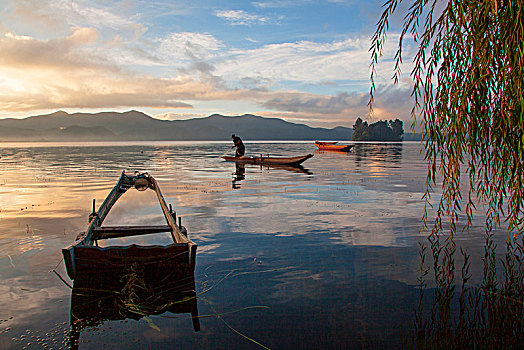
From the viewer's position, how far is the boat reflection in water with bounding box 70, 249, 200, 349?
669cm

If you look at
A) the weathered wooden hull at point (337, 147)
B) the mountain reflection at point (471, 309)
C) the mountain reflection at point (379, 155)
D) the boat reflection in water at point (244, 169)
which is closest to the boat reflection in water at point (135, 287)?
the mountain reflection at point (471, 309)

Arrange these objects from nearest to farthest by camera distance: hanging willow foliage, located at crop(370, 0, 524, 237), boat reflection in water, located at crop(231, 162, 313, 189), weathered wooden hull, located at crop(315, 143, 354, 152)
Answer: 1. hanging willow foliage, located at crop(370, 0, 524, 237)
2. boat reflection in water, located at crop(231, 162, 313, 189)
3. weathered wooden hull, located at crop(315, 143, 354, 152)

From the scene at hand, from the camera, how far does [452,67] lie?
602 cm

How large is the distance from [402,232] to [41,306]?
32.5ft

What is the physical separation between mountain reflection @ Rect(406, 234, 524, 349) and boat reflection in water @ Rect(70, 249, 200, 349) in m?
3.92

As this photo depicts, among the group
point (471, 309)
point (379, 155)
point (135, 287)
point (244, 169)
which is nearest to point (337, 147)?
point (379, 155)

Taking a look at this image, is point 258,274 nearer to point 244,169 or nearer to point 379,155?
point 244,169

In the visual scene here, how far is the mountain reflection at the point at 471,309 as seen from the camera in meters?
5.73

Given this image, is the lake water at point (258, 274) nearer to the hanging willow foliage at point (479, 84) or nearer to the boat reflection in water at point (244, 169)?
the hanging willow foliage at point (479, 84)

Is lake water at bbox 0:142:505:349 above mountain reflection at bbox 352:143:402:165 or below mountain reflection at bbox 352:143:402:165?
below

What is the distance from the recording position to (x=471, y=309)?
22.0ft

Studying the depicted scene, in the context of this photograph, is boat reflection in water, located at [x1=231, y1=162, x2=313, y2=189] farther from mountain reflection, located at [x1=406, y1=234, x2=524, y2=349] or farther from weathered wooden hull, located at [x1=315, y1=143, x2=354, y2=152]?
weathered wooden hull, located at [x1=315, y1=143, x2=354, y2=152]

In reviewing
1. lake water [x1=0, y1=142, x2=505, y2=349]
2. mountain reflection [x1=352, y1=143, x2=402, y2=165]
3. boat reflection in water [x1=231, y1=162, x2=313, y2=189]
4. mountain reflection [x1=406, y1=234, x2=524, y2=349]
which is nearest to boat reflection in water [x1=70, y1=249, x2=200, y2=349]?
lake water [x1=0, y1=142, x2=505, y2=349]

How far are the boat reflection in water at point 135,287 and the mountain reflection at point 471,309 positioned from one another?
392 cm
